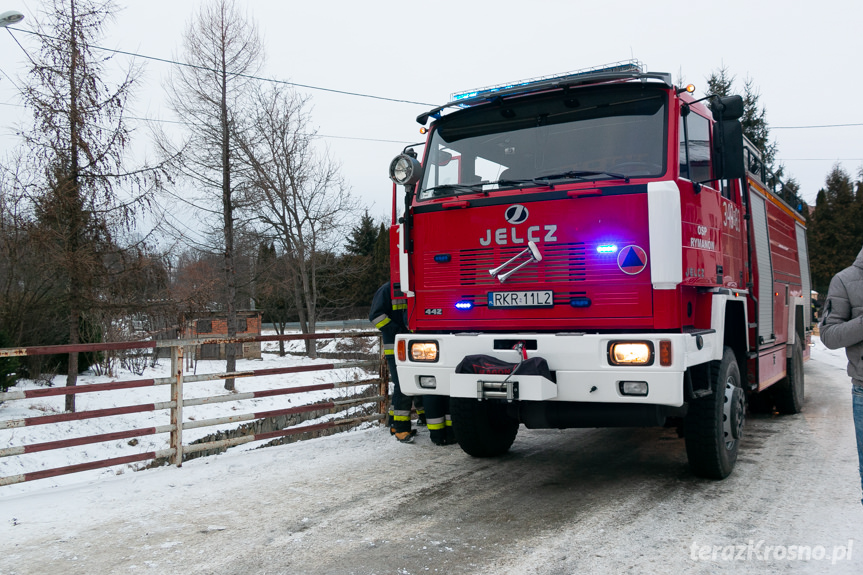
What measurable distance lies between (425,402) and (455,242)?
7.76ft

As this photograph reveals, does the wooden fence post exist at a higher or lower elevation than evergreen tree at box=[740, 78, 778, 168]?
lower

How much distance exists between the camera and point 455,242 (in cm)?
528

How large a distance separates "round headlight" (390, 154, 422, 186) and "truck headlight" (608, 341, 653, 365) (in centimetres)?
218

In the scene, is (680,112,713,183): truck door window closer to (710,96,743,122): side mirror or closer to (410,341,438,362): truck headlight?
(710,96,743,122): side mirror

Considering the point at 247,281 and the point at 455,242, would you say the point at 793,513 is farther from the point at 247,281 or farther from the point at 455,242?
the point at 247,281

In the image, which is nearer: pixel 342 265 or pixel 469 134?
pixel 469 134

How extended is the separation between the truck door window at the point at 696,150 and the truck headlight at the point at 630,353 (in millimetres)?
1319

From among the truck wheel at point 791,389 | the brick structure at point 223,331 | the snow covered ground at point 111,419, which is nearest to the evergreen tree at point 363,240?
the brick structure at point 223,331

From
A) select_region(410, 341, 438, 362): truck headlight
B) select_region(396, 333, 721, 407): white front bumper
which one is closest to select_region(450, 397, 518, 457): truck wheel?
select_region(410, 341, 438, 362): truck headlight

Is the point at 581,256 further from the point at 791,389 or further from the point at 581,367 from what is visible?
the point at 791,389

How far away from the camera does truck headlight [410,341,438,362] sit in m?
5.25

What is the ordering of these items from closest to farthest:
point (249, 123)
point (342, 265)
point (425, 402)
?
point (425, 402) < point (249, 123) < point (342, 265)

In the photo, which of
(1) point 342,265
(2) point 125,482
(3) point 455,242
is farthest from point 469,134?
(1) point 342,265

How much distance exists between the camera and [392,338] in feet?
24.8
